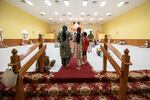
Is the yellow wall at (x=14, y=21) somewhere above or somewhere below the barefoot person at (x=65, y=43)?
above

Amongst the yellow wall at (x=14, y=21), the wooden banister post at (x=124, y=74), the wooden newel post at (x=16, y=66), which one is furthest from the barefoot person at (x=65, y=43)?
the yellow wall at (x=14, y=21)

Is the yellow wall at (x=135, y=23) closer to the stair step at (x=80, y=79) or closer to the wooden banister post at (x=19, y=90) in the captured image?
the stair step at (x=80, y=79)

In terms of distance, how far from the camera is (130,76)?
3467mm

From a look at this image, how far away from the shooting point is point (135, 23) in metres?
14.3

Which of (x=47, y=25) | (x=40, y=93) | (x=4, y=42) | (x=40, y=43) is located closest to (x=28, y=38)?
(x=4, y=42)

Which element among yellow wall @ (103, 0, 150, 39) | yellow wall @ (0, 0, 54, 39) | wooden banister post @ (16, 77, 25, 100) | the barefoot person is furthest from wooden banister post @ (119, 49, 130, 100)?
yellow wall @ (0, 0, 54, 39)

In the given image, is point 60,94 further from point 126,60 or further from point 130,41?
point 130,41

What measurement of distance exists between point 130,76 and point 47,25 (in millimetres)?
25937

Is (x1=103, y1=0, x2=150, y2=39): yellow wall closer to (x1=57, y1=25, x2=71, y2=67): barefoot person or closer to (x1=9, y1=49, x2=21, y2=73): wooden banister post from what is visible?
(x1=57, y1=25, x2=71, y2=67): barefoot person

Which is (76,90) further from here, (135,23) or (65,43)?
(135,23)

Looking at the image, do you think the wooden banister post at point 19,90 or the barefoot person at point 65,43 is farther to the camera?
the barefoot person at point 65,43

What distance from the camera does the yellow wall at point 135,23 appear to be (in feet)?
39.4

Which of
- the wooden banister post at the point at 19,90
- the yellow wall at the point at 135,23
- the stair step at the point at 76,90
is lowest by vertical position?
the stair step at the point at 76,90

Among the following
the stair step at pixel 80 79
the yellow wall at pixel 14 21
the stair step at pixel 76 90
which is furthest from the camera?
the yellow wall at pixel 14 21
